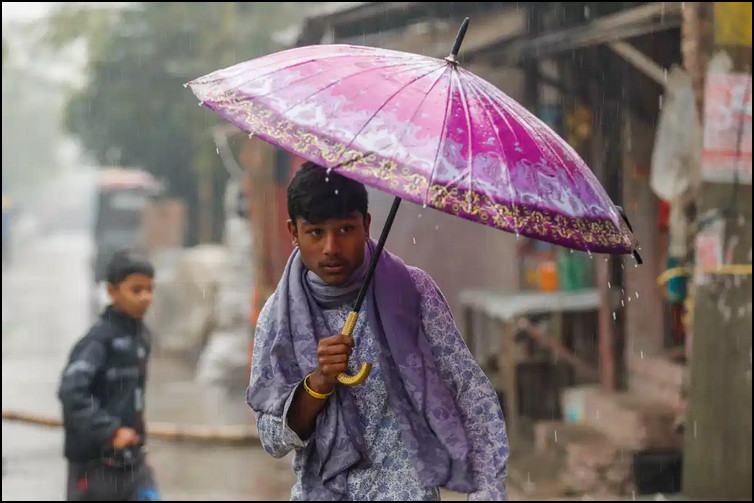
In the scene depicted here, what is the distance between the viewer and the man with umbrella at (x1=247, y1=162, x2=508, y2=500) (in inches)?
118

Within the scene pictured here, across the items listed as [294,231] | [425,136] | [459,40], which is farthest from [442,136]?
[294,231]

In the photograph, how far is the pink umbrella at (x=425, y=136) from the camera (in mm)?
2729

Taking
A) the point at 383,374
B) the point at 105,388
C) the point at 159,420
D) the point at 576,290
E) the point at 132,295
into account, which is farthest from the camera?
the point at 159,420

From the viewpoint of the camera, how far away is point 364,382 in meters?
3.10

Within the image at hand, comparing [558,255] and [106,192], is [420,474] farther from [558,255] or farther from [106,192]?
[106,192]

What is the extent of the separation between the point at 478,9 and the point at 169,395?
21.3ft

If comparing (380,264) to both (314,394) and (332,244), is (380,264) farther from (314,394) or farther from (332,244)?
(314,394)

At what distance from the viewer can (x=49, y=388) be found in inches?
530

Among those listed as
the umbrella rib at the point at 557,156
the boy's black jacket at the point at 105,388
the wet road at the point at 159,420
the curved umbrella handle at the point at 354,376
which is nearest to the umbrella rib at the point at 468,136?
the umbrella rib at the point at 557,156

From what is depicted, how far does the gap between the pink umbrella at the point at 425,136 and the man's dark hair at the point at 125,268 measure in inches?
89.9

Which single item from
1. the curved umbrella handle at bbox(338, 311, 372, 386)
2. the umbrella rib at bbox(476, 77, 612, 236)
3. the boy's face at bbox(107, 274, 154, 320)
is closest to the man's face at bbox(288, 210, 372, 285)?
the curved umbrella handle at bbox(338, 311, 372, 386)

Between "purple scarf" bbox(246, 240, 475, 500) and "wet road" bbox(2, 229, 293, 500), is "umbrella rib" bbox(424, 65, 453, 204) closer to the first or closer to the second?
"purple scarf" bbox(246, 240, 475, 500)

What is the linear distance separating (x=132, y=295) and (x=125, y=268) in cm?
14

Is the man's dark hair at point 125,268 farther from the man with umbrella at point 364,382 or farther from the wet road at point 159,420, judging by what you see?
the wet road at point 159,420
